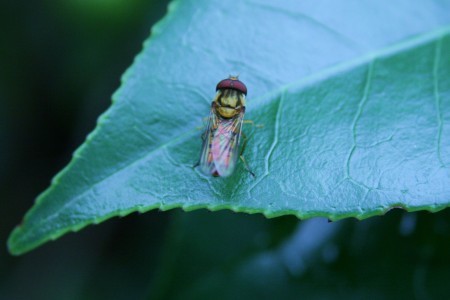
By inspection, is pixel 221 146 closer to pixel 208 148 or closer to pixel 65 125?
pixel 208 148

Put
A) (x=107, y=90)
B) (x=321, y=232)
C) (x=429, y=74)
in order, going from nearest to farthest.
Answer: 1. (x=429, y=74)
2. (x=321, y=232)
3. (x=107, y=90)

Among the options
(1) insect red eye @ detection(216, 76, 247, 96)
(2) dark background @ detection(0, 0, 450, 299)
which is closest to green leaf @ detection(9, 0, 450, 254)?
(1) insect red eye @ detection(216, 76, 247, 96)

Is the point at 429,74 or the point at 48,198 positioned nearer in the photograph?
the point at 48,198

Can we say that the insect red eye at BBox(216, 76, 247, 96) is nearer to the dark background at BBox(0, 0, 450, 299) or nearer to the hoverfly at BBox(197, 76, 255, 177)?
the hoverfly at BBox(197, 76, 255, 177)

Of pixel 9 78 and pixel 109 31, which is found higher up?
pixel 109 31

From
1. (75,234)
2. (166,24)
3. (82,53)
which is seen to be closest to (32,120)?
(82,53)

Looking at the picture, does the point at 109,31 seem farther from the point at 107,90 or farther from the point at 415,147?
the point at 415,147

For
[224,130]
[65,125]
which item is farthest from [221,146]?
[65,125]
